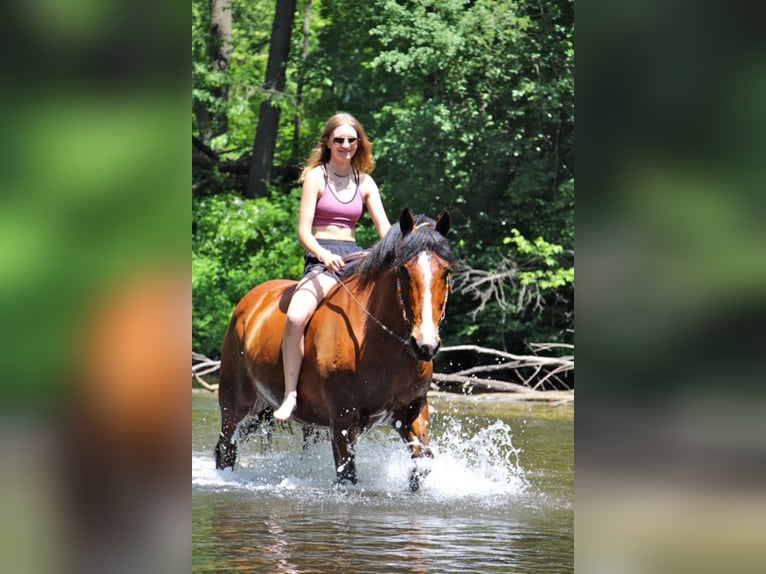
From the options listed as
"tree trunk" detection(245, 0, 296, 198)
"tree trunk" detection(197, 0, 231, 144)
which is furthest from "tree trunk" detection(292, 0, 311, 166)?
"tree trunk" detection(197, 0, 231, 144)

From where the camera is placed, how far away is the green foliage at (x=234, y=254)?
67.9 ft

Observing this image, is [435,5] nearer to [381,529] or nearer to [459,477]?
[459,477]

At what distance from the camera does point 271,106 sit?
2345cm

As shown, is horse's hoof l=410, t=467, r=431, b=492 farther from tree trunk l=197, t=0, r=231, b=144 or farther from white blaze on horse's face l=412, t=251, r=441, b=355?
tree trunk l=197, t=0, r=231, b=144

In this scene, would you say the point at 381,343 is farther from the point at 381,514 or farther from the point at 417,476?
the point at 381,514

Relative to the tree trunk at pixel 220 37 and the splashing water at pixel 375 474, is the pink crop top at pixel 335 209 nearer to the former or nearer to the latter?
the splashing water at pixel 375 474

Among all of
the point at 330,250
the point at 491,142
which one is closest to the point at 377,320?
the point at 330,250

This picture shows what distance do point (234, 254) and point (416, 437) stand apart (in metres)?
14.7

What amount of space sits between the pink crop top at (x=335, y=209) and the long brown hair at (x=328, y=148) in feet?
0.40

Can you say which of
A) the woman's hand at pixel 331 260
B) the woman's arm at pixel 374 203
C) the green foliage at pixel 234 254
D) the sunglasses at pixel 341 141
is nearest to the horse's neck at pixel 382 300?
the woman's hand at pixel 331 260

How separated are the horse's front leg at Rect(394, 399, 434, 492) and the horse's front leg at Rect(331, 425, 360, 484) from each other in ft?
1.08

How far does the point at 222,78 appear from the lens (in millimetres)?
22859

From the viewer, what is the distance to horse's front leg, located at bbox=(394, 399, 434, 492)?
725 cm
